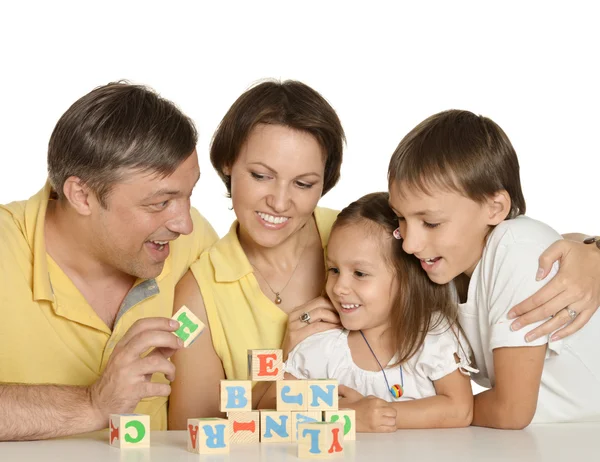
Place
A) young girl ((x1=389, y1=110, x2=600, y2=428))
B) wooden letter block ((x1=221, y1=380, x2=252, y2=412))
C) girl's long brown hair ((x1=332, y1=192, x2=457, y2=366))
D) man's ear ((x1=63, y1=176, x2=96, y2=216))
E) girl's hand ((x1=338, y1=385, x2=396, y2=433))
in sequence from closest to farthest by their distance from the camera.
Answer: wooden letter block ((x1=221, y1=380, x2=252, y2=412)) → girl's hand ((x1=338, y1=385, x2=396, y2=433)) → young girl ((x1=389, y1=110, x2=600, y2=428)) → girl's long brown hair ((x1=332, y1=192, x2=457, y2=366)) → man's ear ((x1=63, y1=176, x2=96, y2=216))

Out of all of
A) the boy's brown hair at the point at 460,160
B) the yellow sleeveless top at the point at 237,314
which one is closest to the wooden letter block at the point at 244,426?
the yellow sleeveless top at the point at 237,314

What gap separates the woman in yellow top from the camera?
9.71ft

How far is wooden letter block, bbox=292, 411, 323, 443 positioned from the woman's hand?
558mm

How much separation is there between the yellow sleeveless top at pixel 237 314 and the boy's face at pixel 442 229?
0.58 m

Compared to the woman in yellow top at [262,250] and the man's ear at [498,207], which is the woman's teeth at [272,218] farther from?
the man's ear at [498,207]

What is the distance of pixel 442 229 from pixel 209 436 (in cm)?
96

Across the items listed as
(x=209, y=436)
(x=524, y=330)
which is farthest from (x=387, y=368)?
(x=209, y=436)

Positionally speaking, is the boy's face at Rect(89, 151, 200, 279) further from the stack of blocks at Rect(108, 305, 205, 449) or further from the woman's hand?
the stack of blocks at Rect(108, 305, 205, 449)

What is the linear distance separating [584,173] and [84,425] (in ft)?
13.1

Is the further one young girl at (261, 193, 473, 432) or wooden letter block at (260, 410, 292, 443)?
young girl at (261, 193, 473, 432)

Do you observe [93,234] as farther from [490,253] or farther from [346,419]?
[490,253]

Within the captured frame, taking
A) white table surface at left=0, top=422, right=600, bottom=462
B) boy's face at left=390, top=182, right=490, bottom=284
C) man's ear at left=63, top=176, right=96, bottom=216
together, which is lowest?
white table surface at left=0, top=422, right=600, bottom=462

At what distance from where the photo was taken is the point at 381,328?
2992 millimetres

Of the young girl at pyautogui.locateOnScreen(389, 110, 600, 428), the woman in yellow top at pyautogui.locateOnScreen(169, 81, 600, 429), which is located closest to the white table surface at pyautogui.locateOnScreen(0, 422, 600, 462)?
the young girl at pyautogui.locateOnScreen(389, 110, 600, 428)
